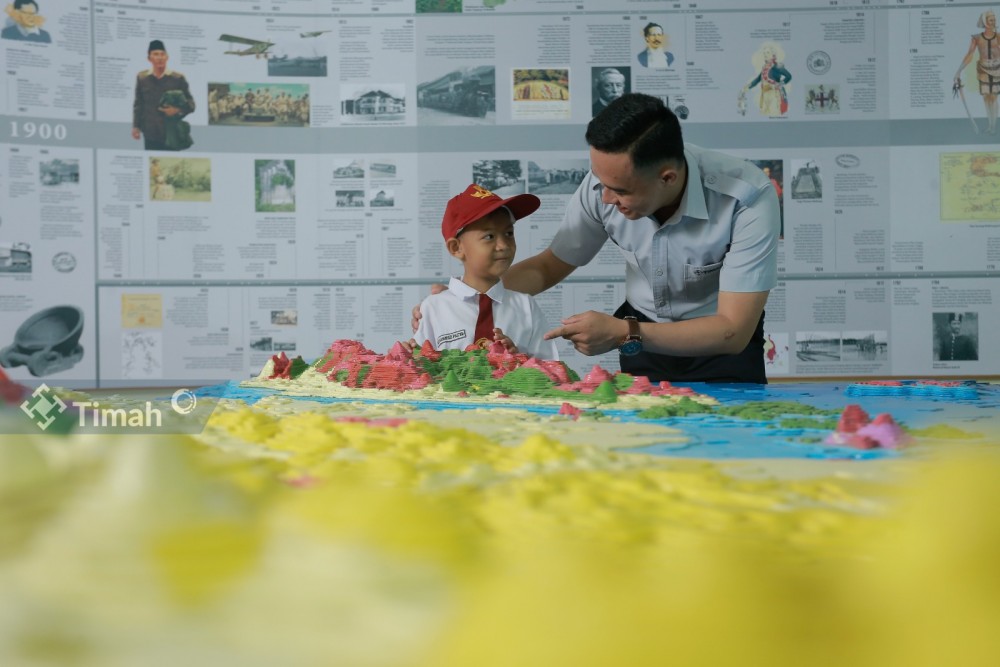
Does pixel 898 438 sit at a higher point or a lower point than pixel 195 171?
lower

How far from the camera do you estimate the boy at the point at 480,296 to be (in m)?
2.09

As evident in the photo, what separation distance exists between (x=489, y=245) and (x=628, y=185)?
1.35 ft

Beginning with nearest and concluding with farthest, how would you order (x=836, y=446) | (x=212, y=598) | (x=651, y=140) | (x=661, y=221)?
1. (x=212, y=598)
2. (x=836, y=446)
3. (x=651, y=140)
4. (x=661, y=221)

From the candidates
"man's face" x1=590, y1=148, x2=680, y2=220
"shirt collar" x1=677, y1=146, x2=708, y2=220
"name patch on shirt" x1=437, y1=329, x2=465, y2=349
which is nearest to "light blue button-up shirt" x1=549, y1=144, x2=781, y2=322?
"shirt collar" x1=677, y1=146, x2=708, y2=220

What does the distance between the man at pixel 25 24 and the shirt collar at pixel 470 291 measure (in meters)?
1.87

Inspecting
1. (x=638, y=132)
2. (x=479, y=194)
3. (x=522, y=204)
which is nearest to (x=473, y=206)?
(x=479, y=194)

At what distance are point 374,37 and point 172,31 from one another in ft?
2.39

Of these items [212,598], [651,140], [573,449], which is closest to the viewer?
[212,598]

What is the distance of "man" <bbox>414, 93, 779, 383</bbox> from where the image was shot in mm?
1842

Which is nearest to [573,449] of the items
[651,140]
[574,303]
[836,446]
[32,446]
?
[836,446]

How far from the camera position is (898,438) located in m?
0.79

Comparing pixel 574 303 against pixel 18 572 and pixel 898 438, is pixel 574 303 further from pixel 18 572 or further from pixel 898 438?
pixel 18 572

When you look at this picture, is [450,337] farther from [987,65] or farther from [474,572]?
[987,65]

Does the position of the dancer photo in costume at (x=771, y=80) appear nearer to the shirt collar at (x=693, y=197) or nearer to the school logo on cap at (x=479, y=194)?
the shirt collar at (x=693, y=197)
